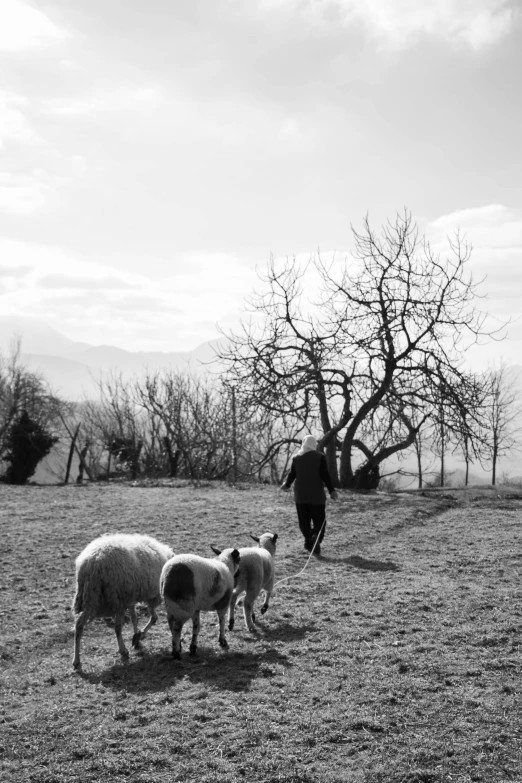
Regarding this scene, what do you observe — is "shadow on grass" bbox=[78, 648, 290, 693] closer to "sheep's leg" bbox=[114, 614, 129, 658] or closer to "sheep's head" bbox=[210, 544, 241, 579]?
"sheep's leg" bbox=[114, 614, 129, 658]

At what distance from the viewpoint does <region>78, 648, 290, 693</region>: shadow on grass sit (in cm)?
657

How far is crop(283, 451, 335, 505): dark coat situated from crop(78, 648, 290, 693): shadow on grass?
18.3 ft

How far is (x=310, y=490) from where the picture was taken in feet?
42.6

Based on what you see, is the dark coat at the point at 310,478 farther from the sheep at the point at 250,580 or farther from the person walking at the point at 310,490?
the sheep at the point at 250,580

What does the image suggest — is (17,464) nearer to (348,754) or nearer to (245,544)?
(245,544)

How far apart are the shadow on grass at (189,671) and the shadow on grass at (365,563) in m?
4.56

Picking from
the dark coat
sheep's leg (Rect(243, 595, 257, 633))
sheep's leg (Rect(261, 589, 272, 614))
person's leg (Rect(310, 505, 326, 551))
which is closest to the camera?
sheep's leg (Rect(243, 595, 257, 633))

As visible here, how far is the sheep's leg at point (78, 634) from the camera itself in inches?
288

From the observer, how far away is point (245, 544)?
1380 cm

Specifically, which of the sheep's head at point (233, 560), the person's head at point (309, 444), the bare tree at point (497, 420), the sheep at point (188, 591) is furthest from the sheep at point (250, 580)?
the bare tree at point (497, 420)

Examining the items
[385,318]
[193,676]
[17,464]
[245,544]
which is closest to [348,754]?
[193,676]

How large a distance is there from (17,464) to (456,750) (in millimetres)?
41037

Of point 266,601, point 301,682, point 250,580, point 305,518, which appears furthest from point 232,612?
point 305,518

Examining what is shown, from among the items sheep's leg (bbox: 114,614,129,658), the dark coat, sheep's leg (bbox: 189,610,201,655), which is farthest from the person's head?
sheep's leg (bbox: 114,614,129,658)
